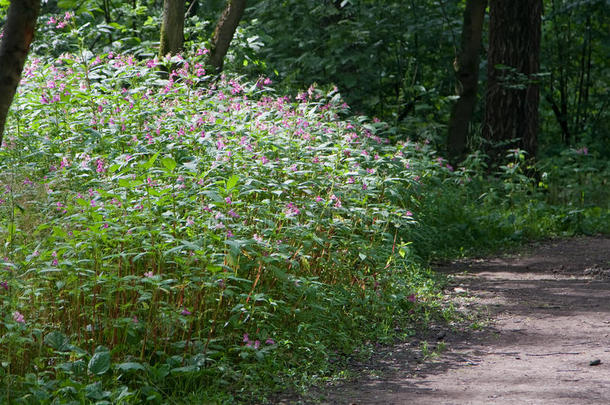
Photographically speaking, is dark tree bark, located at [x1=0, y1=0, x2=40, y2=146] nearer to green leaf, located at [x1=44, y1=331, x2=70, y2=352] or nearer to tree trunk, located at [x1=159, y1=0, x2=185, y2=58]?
green leaf, located at [x1=44, y1=331, x2=70, y2=352]

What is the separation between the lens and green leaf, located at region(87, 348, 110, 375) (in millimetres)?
3248

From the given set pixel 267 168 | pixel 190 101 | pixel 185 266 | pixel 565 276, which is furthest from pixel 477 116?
pixel 185 266

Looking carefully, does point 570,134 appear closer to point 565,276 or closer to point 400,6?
point 400,6

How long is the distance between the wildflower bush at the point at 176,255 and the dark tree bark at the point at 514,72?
503 centimetres

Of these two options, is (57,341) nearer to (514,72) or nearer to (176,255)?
(176,255)

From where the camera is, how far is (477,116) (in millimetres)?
14500

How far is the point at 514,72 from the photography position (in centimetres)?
1066

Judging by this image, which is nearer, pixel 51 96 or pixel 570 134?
pixel 51 96

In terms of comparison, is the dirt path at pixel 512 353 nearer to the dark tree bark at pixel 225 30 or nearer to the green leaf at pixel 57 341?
the green leaf at pixel 57 341

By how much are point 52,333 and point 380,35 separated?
1065cm

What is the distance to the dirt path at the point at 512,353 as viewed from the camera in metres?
3.67

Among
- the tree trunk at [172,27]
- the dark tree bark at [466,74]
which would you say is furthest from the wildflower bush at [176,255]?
the dark tree bark at [466,74]

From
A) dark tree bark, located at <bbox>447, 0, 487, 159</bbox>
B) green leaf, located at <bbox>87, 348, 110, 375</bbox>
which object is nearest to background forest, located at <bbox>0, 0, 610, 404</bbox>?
green leaf, located at <bbox>87, 348, 110, 375</bbox>

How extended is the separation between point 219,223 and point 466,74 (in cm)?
841
